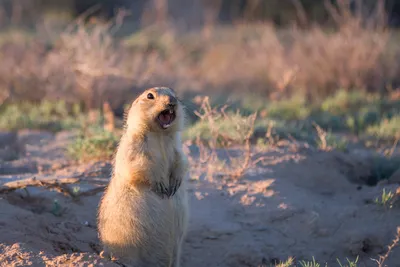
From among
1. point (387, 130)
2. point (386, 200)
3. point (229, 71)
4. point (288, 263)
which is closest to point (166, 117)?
point (288, 263)

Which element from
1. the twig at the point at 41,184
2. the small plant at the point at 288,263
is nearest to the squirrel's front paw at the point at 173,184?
the small plant at the point at 288,263

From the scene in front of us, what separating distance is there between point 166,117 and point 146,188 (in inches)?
18.8

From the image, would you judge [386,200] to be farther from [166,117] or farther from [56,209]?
[56,209]

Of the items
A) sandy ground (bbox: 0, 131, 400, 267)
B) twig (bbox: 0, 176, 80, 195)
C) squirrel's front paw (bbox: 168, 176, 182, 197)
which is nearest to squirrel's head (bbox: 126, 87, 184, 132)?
squirrel's front paw (bbox: 168, 176, 182, 197)

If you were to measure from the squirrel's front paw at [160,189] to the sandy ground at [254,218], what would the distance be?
0.90m

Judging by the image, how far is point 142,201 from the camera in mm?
4270

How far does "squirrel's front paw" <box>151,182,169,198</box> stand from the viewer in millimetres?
4293

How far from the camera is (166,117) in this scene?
4.29 meters

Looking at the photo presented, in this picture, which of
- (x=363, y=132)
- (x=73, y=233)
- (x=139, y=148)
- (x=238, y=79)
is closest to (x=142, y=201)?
(x=139, y=148)

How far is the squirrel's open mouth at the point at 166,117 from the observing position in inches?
167

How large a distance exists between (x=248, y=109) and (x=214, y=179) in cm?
338

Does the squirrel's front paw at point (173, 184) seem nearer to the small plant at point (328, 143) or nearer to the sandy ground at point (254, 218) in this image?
the sandy ground at point (254, 218)

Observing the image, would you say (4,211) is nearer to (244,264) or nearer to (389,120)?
(244,264)

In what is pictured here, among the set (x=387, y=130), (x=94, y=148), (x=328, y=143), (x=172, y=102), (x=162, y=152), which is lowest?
(x=387, y=130)
